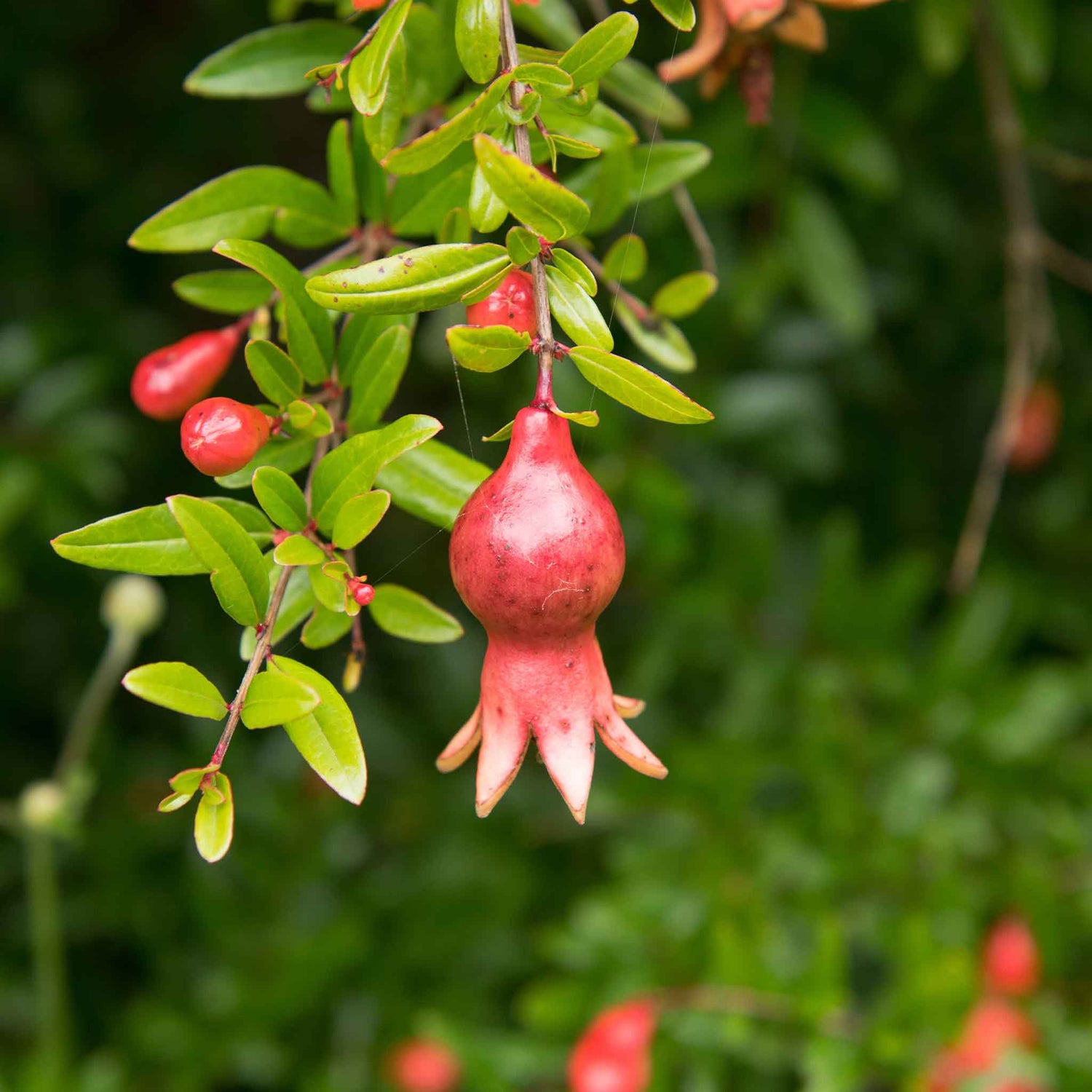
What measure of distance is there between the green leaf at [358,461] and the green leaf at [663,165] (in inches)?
11.2

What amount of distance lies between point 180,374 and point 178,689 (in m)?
0.19

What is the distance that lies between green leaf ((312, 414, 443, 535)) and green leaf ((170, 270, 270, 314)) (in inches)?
6.9

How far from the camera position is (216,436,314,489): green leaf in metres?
0.55

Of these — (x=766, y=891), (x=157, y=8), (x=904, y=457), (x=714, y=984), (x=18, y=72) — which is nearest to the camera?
(x=714, y=984)

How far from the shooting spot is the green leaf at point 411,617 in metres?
0.60

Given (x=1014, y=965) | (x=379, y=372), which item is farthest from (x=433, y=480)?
(x=1014, y=965)

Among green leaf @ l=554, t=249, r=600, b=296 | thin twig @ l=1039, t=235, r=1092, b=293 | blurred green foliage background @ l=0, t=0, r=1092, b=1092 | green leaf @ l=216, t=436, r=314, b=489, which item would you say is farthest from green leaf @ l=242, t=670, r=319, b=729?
thin twig @ l=1039, t=235, r=1092, b=293

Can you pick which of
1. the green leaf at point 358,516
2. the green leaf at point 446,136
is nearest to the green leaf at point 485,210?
the green leaf at point 446,136

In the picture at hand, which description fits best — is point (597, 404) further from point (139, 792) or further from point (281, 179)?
point (139, 792)

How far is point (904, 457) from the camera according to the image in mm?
1770

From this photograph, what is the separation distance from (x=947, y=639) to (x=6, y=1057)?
134cm

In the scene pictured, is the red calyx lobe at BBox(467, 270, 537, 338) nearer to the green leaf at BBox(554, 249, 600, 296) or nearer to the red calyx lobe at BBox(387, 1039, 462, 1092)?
the green leaf at BBox(554, 249, 600, 296)

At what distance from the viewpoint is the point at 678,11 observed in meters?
0.50

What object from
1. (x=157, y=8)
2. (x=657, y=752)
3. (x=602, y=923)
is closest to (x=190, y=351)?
(x=602, y=923)
